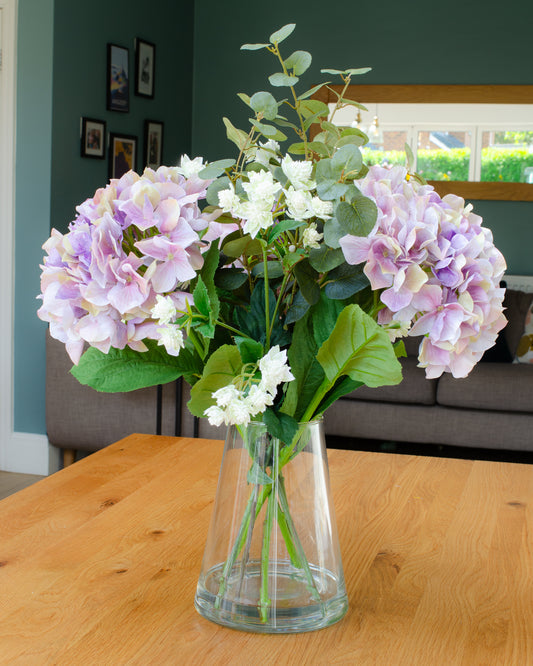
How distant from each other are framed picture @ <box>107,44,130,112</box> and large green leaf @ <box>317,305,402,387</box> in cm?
377

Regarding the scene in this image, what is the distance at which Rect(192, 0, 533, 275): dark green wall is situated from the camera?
16.4 ft

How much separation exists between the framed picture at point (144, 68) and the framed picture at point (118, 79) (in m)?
0.12

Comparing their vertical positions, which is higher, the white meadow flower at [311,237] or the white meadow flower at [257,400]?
the white meadow flower at [311,237]

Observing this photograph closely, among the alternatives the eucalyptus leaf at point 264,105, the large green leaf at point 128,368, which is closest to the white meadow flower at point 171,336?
the large green leaf at point 128,368

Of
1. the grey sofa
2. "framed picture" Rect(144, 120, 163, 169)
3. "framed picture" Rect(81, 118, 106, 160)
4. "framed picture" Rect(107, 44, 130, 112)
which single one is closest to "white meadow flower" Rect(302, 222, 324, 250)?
the grey sofa

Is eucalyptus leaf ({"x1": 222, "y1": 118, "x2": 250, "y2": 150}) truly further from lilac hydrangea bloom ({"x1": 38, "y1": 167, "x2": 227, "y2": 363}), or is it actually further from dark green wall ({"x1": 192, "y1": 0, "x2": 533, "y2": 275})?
dark green wall ({"x1": 192, "y1": 0, "x2": 533, "y2": 275})

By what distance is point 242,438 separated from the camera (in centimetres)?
75

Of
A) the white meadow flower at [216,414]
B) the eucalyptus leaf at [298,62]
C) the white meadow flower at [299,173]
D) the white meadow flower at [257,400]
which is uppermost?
the eucalyptus leaf at [298,62]

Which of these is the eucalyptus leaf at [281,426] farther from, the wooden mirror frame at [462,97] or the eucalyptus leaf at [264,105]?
the wooden mirror frame at [462,97]

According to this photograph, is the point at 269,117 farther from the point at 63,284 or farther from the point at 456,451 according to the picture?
the point at 456,451

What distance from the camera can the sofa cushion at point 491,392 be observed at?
3.40 m

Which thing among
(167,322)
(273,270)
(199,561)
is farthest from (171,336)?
(199,561)

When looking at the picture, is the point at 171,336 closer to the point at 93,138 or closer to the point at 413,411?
the point at 413,411

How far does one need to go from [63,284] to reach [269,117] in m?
0.25
